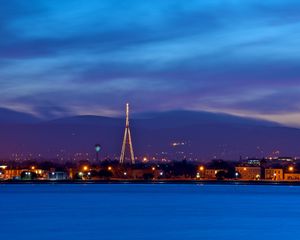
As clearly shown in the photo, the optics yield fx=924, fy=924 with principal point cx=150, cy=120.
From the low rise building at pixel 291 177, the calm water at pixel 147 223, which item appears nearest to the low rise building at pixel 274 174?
the low rise building at pixel 291 177

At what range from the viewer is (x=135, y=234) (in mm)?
52438

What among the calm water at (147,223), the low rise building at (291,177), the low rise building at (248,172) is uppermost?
the low rise building at (248,172)

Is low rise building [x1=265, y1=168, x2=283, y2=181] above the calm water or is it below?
above

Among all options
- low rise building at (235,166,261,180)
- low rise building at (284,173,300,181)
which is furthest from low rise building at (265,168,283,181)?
low rise building at (235,166,261,180)

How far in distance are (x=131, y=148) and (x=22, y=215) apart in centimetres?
7552

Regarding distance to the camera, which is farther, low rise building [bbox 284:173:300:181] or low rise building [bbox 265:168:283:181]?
low rise building [bbox 284:173:300:181]

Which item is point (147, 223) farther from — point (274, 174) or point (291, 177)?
point (291, 177)

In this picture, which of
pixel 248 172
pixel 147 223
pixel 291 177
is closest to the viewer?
pixel 147 223

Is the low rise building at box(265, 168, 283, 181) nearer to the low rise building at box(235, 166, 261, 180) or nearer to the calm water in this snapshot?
the low rise building at box(235, 166, 261, 180)

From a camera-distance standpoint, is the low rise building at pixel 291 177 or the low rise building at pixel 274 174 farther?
the low rise building at pixel 291 177

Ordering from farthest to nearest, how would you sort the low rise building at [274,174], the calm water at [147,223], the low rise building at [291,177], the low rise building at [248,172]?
the low rise building at [248,172]
the low rise building at [291,177]
the low rise building at [274,174]
the calm water at [147,223]

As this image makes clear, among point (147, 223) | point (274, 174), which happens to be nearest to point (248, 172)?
point (274, 174)

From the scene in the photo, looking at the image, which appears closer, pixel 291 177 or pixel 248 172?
pixel 291 177

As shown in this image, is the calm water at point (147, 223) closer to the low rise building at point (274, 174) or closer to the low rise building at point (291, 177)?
the low rise building at point (274, 174)
